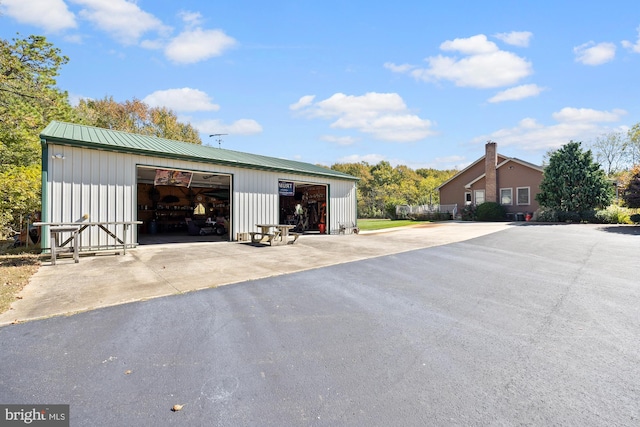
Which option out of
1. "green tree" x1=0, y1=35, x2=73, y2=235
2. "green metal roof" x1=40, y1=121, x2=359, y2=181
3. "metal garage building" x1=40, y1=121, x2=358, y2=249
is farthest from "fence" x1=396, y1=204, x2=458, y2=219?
"green tree" x1=0, y1=35, x2=73, y2=235

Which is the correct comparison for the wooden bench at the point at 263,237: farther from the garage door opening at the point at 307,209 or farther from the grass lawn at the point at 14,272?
the grass lawn at the point at 14,272

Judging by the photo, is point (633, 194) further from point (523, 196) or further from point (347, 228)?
point (347, 228)

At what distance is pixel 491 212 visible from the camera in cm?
2516

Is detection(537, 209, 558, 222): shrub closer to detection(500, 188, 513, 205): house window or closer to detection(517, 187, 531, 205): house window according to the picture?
detection(517, 187, 531, 205): house window

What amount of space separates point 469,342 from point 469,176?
29.3 m

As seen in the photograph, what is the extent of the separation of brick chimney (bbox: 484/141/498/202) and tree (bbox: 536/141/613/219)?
4854mm

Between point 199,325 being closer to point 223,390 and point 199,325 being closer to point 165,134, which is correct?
point 223,390

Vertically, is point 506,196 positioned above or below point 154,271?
above

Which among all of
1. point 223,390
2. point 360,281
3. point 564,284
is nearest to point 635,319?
point 564,284

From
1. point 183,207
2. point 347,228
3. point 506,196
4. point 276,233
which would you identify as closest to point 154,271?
point 276,233

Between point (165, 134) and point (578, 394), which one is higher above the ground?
point (165, 134)

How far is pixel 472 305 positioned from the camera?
4.75m

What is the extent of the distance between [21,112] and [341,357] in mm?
17609

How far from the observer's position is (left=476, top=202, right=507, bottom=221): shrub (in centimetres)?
2506
